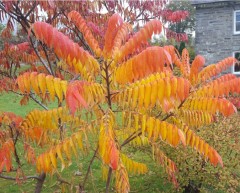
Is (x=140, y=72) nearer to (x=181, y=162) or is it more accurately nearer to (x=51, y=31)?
(x=51, y=31)

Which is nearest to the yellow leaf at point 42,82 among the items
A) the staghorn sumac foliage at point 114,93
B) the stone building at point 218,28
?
the staghorn sumac foliage at point 114,93

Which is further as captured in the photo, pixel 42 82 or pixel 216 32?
pixel 216 32

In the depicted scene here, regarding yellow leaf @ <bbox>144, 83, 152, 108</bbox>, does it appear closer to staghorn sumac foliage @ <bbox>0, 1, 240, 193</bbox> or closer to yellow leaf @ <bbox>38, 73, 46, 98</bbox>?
staghorn sumac foliage @ <bbox>0, 1, 240, 193</bbox>

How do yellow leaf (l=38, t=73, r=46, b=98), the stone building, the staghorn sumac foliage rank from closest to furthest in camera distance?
the staghorn sumac foliage, yellow leaf (l=38, t=73, r=46, b=98), the stone building

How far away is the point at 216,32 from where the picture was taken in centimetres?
2005

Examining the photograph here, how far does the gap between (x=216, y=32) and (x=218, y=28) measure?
253 millimetres

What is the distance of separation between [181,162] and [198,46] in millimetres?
16369

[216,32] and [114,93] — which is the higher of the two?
[114,93]

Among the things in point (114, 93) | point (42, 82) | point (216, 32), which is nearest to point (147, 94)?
point (114, 93)

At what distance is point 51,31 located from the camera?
7.94ft

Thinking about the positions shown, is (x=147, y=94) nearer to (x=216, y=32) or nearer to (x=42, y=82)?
(x=42, y=82)

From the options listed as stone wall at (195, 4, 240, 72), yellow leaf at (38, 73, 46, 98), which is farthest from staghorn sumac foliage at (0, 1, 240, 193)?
stone wall at (195, 4, 240, 72)

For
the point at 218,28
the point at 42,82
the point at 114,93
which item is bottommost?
the point at 218,28

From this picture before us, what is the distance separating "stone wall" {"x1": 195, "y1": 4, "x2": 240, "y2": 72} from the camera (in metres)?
19.9
